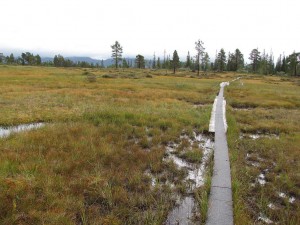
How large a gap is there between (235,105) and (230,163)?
16.3 meters

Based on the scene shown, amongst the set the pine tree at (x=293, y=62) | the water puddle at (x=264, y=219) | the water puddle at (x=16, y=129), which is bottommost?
the water puddle at (x=264, y=219)

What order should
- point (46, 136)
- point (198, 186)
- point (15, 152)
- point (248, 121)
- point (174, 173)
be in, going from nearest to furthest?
point (198, 186)
point (174, 173)
point (15, 152)
point (46, 136)
point (248, 121)

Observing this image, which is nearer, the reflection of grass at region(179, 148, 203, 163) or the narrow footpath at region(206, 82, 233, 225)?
the narrow footpath at region(206, 82, 233, 225)

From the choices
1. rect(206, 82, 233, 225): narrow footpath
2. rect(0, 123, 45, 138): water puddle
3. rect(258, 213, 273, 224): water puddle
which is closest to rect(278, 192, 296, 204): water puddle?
rect(258, 213, 273, 224): water puddle

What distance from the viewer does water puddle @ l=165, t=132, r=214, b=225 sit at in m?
5.29

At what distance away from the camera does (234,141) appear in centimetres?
1057

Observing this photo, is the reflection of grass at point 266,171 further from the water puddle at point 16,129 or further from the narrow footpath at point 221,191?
the water puddle at point 16,129

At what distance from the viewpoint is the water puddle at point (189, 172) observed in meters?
5.29

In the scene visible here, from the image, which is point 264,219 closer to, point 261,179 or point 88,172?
point 261,179

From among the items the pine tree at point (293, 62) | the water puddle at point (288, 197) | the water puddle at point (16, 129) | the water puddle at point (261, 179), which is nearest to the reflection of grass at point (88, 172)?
the water puddle at point (16, 129)

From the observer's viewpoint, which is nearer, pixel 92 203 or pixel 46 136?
pixel 92 203

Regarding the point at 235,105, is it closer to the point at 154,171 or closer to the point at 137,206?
the point at 154,171

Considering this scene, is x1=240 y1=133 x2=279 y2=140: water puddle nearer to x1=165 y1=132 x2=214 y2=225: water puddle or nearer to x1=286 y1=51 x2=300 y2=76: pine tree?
x1=165 y1=132 x2=214 y2=225: water puddle

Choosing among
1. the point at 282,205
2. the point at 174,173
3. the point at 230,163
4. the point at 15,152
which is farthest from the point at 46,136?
the point at 282,205
